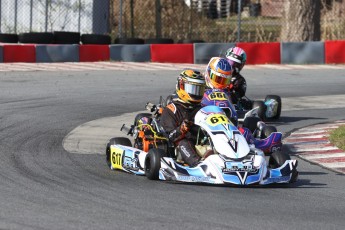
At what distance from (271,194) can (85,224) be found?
77.5 inches

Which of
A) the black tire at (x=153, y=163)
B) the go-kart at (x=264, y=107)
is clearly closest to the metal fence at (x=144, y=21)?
the go-kart at (x=264, y=107)

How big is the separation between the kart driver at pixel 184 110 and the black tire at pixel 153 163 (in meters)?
0.36

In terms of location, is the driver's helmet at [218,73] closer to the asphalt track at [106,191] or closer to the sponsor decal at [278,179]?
the asphalt track at [106,191]

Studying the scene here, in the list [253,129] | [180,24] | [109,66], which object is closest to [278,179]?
[253,129]

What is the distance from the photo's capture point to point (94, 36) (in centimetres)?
1966

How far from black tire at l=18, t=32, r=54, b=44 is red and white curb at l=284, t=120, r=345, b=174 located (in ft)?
28.5

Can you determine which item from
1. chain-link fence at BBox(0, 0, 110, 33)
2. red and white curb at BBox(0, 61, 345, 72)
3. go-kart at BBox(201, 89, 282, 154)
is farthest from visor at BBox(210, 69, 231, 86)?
chain-link fence at BBox(0, 0, 110, 33)

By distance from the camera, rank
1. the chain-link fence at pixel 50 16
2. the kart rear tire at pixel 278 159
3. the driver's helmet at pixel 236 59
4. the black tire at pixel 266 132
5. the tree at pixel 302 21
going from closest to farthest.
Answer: the kart rear tire at pixel 278 159 < the black tire at pixel 266 132 < the driver's helmet at pixel 236 59 < the tree at pixel 302 21 < the chain-link fence at pixel 50 16

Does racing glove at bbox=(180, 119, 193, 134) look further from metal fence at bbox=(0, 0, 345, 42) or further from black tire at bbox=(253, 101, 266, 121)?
metal fence at bbox=(0, 0, 345, 42)

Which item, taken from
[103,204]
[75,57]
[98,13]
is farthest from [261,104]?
[98,13]

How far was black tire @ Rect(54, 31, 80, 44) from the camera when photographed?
768 inches

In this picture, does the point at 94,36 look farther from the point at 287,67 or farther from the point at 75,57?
the point at 287,67

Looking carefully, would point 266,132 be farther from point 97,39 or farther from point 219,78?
point 97,39

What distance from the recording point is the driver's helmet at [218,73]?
10203 millimetres
